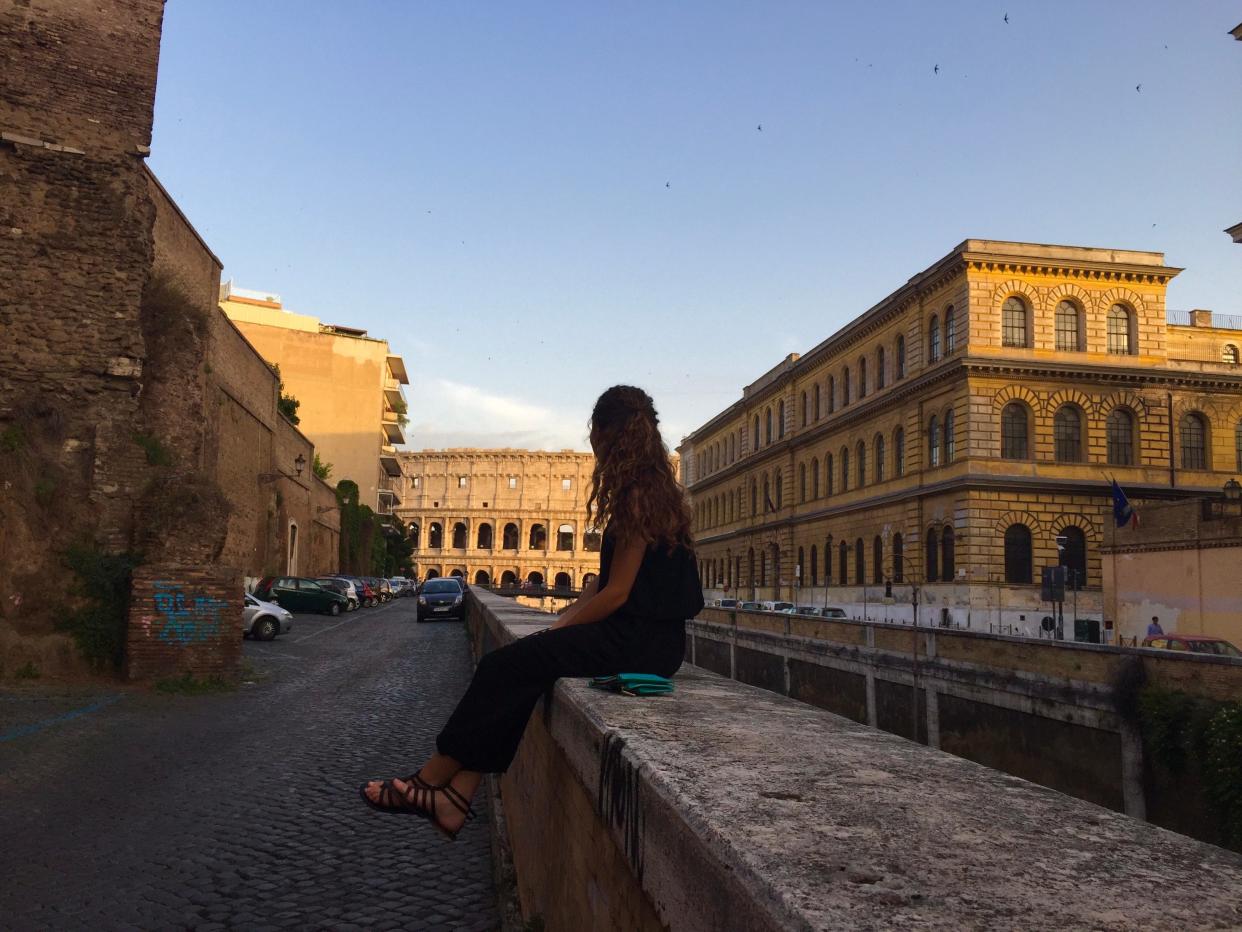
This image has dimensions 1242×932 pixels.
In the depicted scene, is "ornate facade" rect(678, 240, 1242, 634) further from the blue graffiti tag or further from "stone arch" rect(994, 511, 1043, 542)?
the blue graffiti tag

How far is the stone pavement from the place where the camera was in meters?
4.37

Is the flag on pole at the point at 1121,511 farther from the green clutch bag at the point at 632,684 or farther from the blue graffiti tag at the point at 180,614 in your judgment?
the green clutch bag at the point at 632,684

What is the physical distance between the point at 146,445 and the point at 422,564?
99.7 metres

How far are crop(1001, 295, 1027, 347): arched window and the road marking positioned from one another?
115ft

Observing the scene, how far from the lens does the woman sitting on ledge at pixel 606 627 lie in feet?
10.6

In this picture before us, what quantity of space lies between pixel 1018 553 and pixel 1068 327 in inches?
370

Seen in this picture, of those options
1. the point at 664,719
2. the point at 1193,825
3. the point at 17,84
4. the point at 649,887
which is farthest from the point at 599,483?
the point at 17,84

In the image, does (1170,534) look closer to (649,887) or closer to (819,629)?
(819,629)

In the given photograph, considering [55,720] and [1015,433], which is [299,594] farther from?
[1015,433]

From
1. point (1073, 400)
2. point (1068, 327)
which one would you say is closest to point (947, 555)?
point (1073, 400)

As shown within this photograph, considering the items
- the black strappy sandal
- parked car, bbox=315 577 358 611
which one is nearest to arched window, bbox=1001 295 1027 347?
parked car, bbox=315 577 358 611

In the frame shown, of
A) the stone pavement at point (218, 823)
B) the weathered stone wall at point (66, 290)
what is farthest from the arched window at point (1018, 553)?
the weathered stone wall at point (66, 290)

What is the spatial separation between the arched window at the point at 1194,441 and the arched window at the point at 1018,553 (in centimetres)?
750

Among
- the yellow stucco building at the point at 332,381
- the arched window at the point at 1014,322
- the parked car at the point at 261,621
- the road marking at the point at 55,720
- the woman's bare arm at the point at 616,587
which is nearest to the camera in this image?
the woman's bare arm at the point at 616,587
